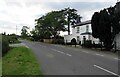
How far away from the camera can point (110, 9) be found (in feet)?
128

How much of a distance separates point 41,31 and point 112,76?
8351 centimetres

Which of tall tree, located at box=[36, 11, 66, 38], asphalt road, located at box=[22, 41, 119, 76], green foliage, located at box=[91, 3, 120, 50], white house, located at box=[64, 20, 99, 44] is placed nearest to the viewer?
asphalt road, located at box=[22, 41, 119, 76]

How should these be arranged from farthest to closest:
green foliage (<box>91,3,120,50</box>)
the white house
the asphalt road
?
1. the white house
2. green foliage (<box>91,3,120,50</box>)
3. the asphalt road

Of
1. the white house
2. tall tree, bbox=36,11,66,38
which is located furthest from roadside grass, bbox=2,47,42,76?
tall tree, bbox=36,11,66,38

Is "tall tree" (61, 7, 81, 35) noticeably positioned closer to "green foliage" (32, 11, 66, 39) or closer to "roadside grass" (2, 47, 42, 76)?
"green foliage" (32, 11, 66, 39)

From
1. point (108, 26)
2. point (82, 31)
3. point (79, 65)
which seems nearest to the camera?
point (79, 65)

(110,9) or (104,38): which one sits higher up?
(110,9)

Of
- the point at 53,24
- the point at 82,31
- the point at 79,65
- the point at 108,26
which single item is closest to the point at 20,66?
the point at 79,65

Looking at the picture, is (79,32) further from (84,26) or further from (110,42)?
(110,42)

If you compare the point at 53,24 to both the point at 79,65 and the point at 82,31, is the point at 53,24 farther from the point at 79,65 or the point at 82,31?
the point at 79,65

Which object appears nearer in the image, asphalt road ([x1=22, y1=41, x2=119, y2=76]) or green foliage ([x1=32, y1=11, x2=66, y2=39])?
asphalt road ([x1=22, y1=41, x2=119, y2=76])

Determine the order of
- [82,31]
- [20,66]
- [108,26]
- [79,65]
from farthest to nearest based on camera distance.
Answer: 1. [82,31]
2. [108,26]
3. [79,65]
4. [20,66]

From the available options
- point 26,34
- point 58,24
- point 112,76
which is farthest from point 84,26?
point 26,34

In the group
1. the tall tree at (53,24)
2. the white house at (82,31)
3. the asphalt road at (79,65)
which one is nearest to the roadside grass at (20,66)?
the asphalt road at (79,65)
